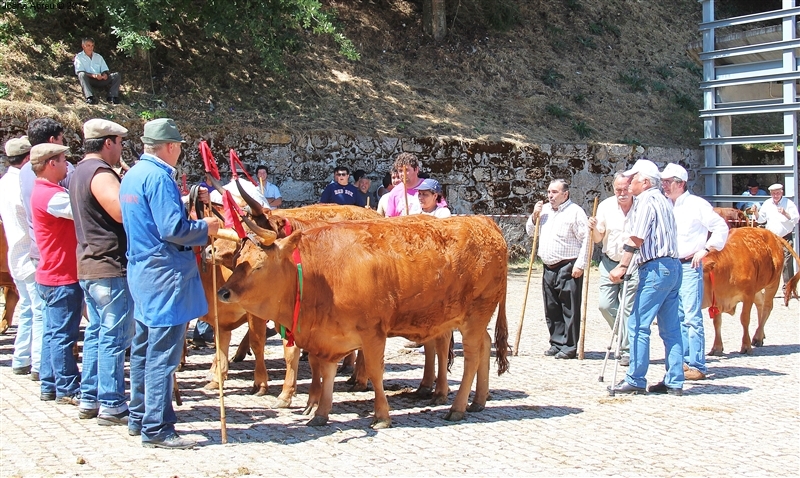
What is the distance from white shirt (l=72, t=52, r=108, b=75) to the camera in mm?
16969

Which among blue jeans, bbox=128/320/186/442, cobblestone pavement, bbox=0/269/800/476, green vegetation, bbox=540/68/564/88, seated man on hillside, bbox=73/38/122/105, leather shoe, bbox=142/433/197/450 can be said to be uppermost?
green vegetation, bbox=540/68/564/88

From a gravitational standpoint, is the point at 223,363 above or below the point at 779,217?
below

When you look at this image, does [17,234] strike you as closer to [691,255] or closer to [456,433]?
[456,433]

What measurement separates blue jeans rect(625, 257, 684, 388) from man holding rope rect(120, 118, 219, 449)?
14.3 ft

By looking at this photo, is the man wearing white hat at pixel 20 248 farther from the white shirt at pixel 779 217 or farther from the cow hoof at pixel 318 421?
the white shirt at pixel 779 217

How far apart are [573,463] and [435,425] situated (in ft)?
4.92

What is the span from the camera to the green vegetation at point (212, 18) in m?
17.0

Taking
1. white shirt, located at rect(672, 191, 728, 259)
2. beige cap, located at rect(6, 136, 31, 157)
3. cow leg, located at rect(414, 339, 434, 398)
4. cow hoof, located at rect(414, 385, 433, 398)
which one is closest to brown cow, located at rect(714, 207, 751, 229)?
white shirt, located at rect(672, 191, 728, 259)

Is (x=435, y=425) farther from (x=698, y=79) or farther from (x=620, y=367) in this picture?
(x=698, y=79)

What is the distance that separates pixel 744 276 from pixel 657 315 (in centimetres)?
292

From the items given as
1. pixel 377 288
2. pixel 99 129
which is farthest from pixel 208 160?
pixel 377 288

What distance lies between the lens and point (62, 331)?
25.3 feet

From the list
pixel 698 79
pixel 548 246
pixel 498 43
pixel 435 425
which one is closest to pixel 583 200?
pixel 498 43

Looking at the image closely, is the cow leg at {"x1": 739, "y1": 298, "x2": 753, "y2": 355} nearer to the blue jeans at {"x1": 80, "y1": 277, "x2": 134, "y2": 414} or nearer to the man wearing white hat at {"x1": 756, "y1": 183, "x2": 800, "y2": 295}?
the man wearing white hat at {"x1": 756, "y1": 183, "x2": 800, "y2": 295}
